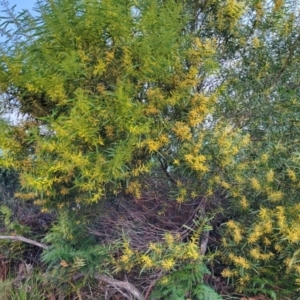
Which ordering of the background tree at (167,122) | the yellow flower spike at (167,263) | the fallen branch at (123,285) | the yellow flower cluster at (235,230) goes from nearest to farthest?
the background tree at (167,122) < the yellow flower spike at (167,263) < the yellow flower cluster at (235,230) < the fallen branch at (123,285)

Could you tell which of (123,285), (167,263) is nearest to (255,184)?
(167,263)

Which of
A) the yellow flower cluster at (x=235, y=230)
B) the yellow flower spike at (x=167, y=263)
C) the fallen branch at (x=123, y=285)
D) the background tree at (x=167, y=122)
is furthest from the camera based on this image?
the fallen branch at (x=123, y=285)

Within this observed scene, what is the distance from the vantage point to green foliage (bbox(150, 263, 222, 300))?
2166 millimetres

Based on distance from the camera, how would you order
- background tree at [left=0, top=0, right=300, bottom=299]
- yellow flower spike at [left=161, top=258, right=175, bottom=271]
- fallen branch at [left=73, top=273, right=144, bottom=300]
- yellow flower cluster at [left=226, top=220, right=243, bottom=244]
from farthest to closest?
1. fallen branch at [left=73, top=273, right=144, bottom=300]
2. yellow flower cluster at [left=226, top=220, right=243, bottom=244]
3. yellow flower spike at [left=161, top=258, right=175, bottom=271]
4. background tree at [left=0, top=0, right=300, bottom=299]

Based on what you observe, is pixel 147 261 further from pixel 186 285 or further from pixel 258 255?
pixel 258 255

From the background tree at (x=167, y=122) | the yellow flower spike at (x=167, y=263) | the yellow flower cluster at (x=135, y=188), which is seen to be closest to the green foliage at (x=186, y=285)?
the background tree at (x=167, y=122)

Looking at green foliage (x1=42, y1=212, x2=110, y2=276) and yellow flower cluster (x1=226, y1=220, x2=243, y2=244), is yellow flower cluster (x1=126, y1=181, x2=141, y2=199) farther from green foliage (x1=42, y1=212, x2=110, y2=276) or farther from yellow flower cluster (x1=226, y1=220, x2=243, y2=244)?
yellow flower cluster (x1=226, y1=220, x2=243, y2=244)

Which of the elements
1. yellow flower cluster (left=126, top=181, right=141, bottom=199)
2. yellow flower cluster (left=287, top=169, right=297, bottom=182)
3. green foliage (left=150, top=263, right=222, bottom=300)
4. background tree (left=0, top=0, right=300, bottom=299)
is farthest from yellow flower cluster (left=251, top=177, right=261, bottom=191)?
yellow flower cluster (left=126, top=181, right=141, bottom=199)

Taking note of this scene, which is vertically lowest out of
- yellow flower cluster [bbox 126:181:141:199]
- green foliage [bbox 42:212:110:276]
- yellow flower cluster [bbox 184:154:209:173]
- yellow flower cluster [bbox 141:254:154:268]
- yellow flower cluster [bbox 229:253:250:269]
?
yellow flower cluster [bbox 229:253:250:269]

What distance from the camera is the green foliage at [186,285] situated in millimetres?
2166

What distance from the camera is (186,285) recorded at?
2.23 metres

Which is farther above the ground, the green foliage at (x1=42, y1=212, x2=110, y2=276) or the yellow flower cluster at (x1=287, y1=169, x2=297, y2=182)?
the yellow flower cluster at (x1=287, y1=169, x2=297, y2=182)

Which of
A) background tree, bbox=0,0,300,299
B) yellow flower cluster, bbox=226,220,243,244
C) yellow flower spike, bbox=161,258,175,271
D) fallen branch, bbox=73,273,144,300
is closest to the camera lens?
background tree, bbox=0,0,300,299

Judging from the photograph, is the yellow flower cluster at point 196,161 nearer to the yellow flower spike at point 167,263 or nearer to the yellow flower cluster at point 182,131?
the yellow flower cluster at point 182,131
